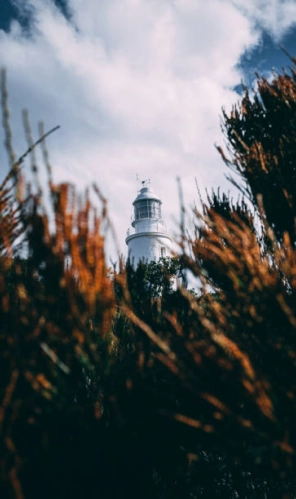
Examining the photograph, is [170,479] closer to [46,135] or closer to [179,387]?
[179,387]

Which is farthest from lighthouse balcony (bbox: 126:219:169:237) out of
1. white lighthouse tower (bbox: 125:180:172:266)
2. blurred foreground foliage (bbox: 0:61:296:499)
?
blurred foreground foliage (bbox: 0:61:296:499)

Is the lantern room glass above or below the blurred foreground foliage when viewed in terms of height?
above

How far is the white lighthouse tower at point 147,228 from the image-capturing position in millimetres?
30922

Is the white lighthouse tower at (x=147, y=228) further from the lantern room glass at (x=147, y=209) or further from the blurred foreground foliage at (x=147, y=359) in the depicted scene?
the blurred foreground foliage at (x=147, y=359)

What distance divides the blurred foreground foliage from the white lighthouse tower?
25325 mm

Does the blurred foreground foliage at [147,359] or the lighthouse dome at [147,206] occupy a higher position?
the lighthouse dome at [147,206]

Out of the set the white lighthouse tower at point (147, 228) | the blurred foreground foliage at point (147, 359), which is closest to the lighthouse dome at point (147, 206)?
the white lighthouse tower at point (147, 228)

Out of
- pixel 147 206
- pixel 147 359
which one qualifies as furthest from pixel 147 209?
pixel 147 359

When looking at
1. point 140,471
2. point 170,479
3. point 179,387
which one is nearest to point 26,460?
point 140,471

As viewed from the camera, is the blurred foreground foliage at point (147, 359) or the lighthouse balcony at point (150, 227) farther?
the lighthouse balcony at point (150, 227)

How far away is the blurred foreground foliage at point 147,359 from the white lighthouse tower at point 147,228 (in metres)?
25.3

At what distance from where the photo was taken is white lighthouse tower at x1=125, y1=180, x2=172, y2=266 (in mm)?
30922

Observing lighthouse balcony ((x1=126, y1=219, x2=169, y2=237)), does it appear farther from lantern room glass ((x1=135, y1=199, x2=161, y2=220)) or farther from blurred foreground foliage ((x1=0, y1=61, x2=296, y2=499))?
blurred foreground foliage ((x1=0, y1=61, x2=296, y2=499))

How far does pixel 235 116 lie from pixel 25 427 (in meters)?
4.76
